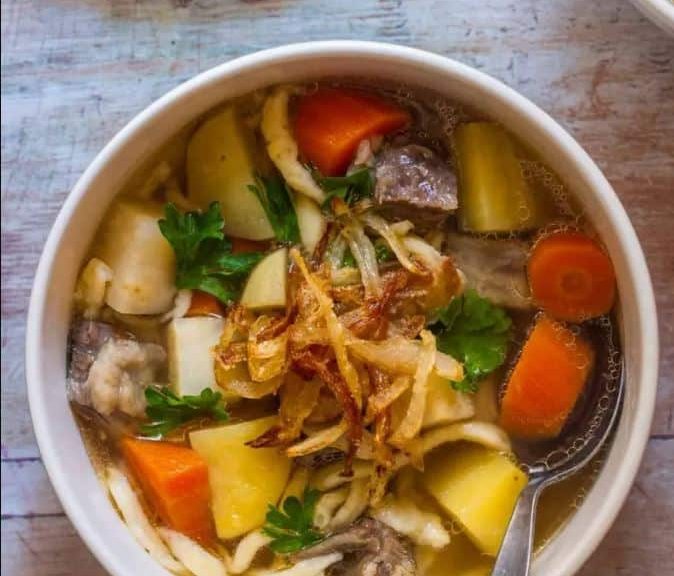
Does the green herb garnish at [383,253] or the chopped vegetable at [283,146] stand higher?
the chopped vegetable at [283,146]

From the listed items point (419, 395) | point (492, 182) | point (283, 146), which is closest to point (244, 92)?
point (283, 146)

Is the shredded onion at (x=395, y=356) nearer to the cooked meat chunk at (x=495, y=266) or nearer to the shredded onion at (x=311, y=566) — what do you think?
the cooked meat chunk at (x=495, y=266)

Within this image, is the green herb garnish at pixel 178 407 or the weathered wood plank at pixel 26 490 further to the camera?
the weathered wood plank at pixel 26 490

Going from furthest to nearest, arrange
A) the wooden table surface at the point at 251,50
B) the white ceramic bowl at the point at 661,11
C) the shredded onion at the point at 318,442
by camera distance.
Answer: the wooden table surface at the point at 251,50
the shredded onion at the point at 318,442
the white ceramic bowl at the point at 661,11

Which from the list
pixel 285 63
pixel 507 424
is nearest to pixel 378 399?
pixel 507 424

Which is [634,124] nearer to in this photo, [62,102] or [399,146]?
[399,146]

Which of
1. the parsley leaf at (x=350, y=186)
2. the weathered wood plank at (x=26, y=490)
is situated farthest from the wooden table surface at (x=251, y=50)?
the parsley leaf at (x=350, y=186)

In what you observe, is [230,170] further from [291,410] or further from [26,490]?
[26,490]
